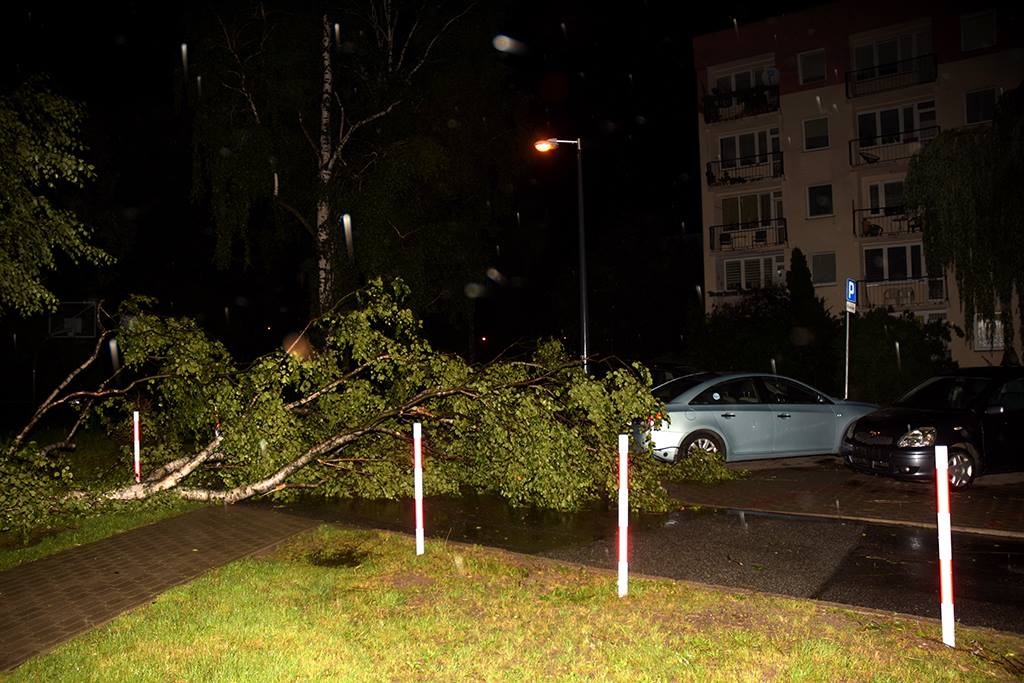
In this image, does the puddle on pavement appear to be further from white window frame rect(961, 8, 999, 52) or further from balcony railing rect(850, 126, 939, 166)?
white window frame rect(961, 8, 999, 52)

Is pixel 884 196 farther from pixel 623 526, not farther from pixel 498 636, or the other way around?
pixel 498 636

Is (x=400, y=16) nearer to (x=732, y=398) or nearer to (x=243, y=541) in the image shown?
(x=732, y=398)

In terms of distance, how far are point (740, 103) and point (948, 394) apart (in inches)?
1032

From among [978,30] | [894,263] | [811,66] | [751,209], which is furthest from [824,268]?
[978,30]

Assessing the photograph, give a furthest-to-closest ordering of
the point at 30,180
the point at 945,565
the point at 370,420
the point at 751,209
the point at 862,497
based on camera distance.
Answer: the point at 751,209 < the point at 30,180 < the point at 370,420 < the point at 862,497 < the point at 945,565

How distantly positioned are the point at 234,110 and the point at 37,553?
15.3m

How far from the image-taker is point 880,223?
32.0m

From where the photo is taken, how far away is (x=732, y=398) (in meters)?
12.0

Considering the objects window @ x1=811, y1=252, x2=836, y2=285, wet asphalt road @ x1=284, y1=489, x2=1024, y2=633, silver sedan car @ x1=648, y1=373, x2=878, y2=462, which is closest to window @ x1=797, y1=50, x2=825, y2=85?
window @ x1=811, y1=252, x2=836, y2=285

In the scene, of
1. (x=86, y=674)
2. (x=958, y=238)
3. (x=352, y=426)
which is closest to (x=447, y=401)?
(x=352, y=426)

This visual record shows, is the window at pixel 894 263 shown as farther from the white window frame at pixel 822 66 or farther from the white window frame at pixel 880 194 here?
the white window frame at pixel 822 66

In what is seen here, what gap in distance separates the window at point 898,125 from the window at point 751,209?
415cm

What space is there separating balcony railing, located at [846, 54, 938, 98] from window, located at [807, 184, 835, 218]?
12.5 ft

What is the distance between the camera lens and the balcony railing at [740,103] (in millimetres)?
34000
